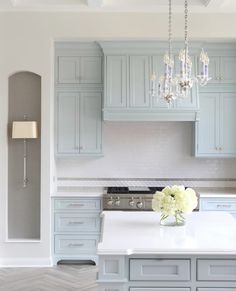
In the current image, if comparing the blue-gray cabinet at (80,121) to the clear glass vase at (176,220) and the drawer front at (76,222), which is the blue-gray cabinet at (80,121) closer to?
the drawer front at (76,222)

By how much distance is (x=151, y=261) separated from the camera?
8.05 feet

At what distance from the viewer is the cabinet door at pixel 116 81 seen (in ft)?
17.0

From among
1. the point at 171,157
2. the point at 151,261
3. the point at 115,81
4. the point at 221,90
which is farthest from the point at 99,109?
the point at 151,261

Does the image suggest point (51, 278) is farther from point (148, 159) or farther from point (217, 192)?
point (217, 192)

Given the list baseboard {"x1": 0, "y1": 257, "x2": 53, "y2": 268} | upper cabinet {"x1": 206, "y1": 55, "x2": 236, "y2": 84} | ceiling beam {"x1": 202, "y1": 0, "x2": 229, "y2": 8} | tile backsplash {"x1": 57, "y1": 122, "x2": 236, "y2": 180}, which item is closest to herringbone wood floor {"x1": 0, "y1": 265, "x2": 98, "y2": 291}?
baseboard {"x1": 0, "y1": 257, "x2": 53, "y2": 268}

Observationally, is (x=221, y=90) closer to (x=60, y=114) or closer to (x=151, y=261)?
(x=60, y=114)

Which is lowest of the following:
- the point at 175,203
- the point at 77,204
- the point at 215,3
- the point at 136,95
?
the point at 77,204

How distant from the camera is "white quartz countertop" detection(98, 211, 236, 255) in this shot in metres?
2.37

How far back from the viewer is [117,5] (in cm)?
490

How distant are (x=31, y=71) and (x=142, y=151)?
1.83 m

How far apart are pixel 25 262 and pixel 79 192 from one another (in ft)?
3.60

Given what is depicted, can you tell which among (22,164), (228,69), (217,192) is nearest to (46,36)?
(22,164)

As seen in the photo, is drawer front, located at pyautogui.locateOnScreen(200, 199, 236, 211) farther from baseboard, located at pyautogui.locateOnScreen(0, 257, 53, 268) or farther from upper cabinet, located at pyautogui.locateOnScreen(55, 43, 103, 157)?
baseboard, located at pyautogui.locateOnScreen(0, 257, 53, 268)

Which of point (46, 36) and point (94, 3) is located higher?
point (94, 3)
